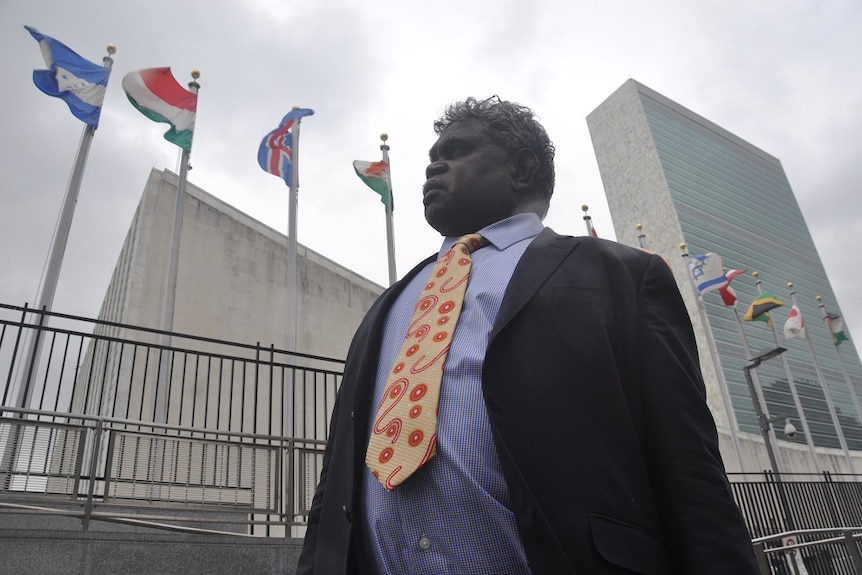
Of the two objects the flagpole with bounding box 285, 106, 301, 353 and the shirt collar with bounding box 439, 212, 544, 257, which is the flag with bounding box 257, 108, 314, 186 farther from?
the shirt collar with bounding box 439, 212, 544, 257

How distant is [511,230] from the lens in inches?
83.8

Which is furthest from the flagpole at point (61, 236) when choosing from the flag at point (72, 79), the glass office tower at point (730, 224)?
the glass office tower at point (730, 224)

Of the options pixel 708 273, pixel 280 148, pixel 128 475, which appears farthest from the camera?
pixel 708 273

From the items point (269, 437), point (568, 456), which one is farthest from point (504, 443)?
point (269, 437)

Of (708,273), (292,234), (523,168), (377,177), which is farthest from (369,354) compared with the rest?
(708,273)

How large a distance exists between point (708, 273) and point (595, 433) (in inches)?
784

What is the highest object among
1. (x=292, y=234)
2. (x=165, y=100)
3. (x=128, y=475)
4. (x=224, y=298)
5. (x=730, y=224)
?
(x=730, y=224)

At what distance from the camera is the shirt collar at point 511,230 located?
2.08 metres

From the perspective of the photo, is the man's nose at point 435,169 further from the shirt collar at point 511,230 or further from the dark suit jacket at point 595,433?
the dark suit jacket at point 595,433

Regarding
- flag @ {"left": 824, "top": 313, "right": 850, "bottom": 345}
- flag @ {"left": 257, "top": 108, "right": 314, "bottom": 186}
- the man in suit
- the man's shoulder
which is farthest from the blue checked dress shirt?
flag @ {"left": 824, "top": 313, "right": 850, "bottom": 345}

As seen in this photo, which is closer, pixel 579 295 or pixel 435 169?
pixel 579 295

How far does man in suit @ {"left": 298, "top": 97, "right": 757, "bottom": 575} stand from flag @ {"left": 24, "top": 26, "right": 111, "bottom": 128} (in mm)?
10368

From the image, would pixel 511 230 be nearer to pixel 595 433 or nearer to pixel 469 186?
pixel 469 186

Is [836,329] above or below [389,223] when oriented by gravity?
above
